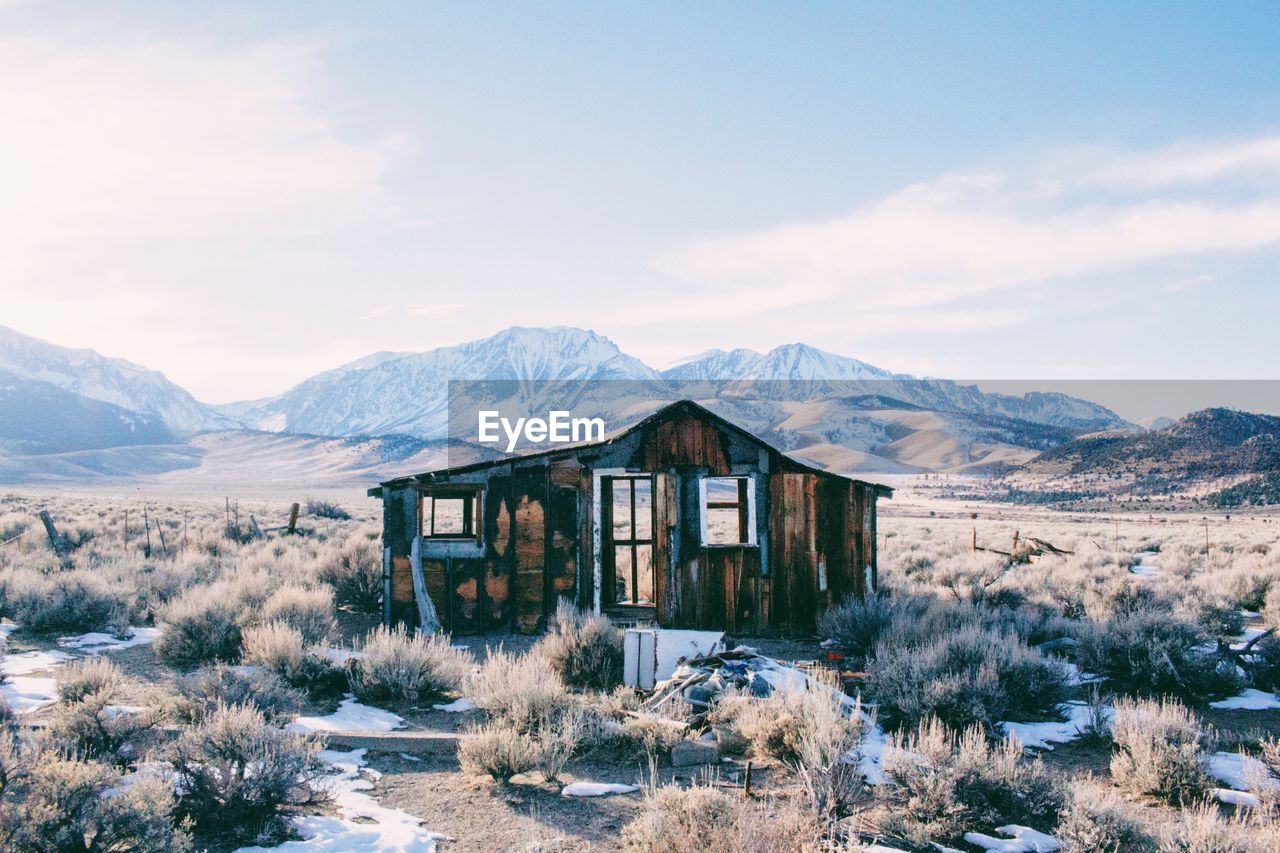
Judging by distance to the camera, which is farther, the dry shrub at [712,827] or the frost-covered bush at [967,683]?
the frost-covered bush at [967,683]

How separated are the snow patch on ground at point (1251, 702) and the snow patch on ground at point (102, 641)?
11.9m

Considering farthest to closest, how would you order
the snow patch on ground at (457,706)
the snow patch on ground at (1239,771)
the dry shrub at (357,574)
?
the dry shrub at (357,574) → the snow patch on ground at (457,706) → the snow patch on ground at (1239,771)

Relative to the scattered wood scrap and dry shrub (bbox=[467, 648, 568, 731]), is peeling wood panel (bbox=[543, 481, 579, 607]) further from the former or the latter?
the scattered wood scrap

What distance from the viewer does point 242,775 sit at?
5.64 m

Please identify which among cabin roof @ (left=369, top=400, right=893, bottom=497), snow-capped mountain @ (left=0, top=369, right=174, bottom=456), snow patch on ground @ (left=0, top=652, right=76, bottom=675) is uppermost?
snow-capped mountain @ (left=0, top=369, right=174, bottom=456)

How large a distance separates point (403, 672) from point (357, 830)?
128 inches

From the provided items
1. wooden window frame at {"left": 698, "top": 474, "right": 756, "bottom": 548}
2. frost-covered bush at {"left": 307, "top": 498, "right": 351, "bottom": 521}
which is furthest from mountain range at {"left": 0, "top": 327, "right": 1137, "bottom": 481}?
wooden window frame at {"left": 698, "top": 474, "right": 756, "bottom": 548}

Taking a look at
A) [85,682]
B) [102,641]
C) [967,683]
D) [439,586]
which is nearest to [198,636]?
[102,641]

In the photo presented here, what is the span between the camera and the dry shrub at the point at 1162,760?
6238 mm

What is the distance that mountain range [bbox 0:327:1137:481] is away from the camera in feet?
358

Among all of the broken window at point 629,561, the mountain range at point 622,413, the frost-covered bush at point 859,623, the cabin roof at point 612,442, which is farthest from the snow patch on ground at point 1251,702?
the mountain range at point 622,413

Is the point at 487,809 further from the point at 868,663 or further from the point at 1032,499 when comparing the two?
the point at 1032,499

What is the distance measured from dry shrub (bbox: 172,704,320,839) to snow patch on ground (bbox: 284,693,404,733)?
1592 mm

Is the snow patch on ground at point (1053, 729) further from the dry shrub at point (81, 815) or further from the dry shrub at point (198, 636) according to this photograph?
the dry shrub at point (198, 636)
